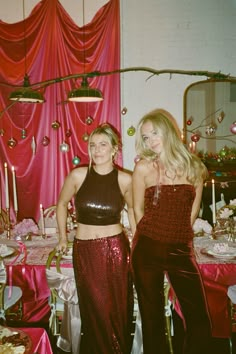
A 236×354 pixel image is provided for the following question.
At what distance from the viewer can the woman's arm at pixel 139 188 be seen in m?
2.70

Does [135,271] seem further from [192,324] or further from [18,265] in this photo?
[18,265]

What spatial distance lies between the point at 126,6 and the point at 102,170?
11.2 ft

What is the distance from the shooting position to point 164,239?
258 centimetres

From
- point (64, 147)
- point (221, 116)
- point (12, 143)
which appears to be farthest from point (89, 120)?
point (221, 116)

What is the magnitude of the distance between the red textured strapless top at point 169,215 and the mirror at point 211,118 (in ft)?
10.0

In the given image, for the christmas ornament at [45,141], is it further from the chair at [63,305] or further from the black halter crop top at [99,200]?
the black halter crop top at [99,200]

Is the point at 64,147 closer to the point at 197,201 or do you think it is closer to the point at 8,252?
the point at 8,252

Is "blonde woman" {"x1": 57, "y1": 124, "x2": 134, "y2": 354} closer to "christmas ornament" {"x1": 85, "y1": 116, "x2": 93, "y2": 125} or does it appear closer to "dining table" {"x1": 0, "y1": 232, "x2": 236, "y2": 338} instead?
"dining table" {"x1": 0, "y1": 232, "x2": 236, "y2": 338}

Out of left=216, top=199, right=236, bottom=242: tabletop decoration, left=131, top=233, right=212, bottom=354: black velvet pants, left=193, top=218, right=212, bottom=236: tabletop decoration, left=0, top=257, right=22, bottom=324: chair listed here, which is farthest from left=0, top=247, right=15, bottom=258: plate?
left=216, top=199, right=236, bottom=242: tabletop decoration

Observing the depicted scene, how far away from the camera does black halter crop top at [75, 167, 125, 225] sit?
278 cm

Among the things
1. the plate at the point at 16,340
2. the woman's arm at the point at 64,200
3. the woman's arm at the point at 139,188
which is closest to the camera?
the plate at the point at 16,340

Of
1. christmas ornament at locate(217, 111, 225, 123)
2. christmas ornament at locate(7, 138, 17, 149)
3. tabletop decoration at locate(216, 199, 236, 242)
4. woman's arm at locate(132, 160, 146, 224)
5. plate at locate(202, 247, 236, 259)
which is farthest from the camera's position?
christmas ornament at locate(217, 111, 225, 123)

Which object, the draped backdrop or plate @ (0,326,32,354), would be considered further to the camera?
the draped backdrop

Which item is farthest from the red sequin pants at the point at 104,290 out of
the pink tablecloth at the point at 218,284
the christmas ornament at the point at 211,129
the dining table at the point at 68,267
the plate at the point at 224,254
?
the christmas ornament at the point at 211,129
